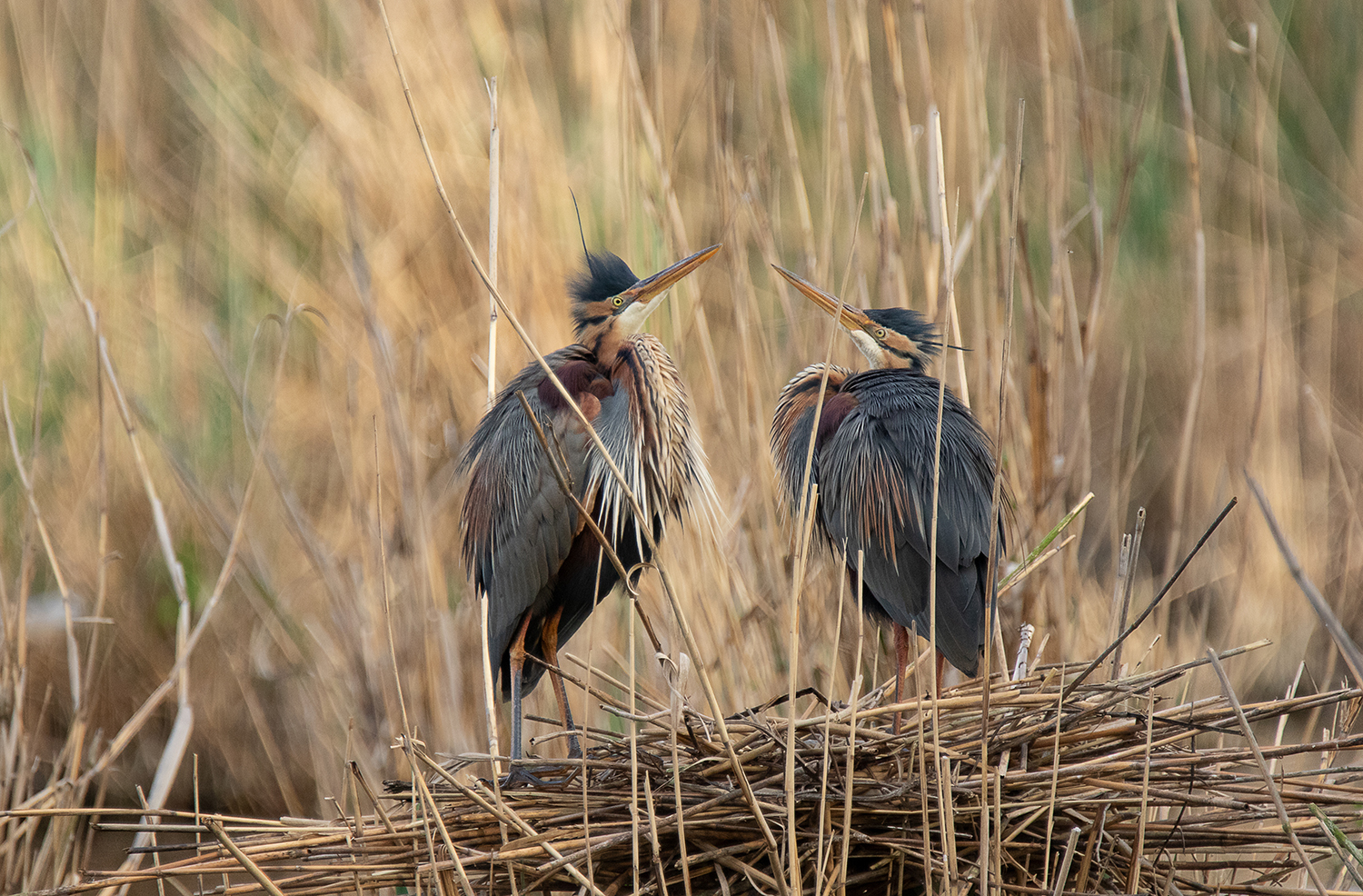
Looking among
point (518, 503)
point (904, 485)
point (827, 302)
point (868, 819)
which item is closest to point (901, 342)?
point (827, 302)

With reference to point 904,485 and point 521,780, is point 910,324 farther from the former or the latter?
point 521,780

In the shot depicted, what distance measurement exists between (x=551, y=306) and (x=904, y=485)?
135 cm

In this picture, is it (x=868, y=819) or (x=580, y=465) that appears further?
(x=580, y=465)

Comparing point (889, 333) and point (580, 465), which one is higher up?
point (889, 333)

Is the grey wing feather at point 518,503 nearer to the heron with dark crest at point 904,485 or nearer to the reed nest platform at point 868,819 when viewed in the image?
the heron with dark crest at point 904,485

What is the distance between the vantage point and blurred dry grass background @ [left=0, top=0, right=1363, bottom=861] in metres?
2.85

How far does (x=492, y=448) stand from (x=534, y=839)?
109 cm

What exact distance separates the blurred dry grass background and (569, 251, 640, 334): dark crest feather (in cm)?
23

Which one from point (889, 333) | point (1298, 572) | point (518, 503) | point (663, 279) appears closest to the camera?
point (1298, 572)

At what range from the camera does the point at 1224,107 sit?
183 inches

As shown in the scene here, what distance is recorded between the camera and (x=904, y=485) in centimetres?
248

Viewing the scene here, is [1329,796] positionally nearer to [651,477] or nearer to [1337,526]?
[651,477]

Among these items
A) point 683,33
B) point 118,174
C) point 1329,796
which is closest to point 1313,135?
point 683,33

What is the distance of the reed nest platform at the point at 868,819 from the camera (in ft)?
5.11
